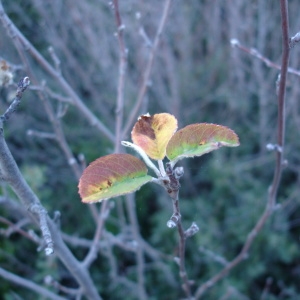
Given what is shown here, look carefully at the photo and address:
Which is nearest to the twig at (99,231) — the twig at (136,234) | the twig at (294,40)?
the twig at (136,234)

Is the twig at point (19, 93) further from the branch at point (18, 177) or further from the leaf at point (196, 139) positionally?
the leaf at point (196, 139)

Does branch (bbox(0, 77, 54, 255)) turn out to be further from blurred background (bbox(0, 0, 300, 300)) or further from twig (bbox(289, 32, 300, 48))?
blurred background (bbox(0, 0, 300, 300))

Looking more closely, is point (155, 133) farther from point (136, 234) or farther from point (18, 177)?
point (136, 234)

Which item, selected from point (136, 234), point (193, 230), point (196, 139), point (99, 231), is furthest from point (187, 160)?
point (196, 139)

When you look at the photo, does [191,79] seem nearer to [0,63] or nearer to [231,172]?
[231,172]

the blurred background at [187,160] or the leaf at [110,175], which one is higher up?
the blurred background at [187,160]

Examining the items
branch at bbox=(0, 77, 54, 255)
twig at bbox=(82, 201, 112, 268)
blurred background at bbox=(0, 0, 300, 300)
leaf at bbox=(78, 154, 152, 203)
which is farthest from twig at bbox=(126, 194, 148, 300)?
leaf at bbox=(78, 154, 152, 203)

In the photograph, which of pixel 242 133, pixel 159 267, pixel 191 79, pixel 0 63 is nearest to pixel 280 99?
pixel 0 63
